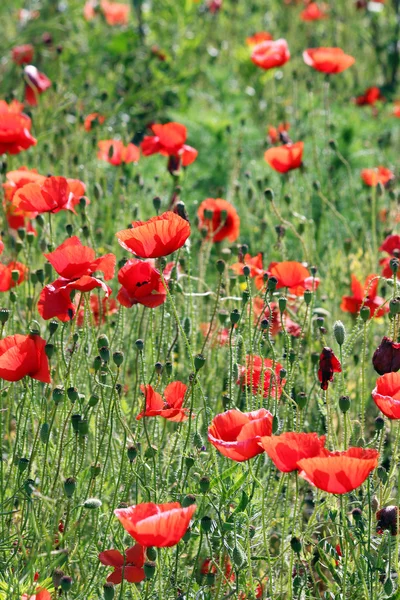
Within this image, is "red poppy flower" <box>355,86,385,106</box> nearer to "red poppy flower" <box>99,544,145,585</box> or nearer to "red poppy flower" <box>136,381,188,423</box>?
"red poppy flower" <box>136,381,188,423</box>

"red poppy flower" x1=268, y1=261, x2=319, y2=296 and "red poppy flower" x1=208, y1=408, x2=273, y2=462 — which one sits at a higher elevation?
"red poppy flower" x1=268, y1=261, x2=319, y2=296

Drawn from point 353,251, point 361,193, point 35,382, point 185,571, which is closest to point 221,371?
point 35,382

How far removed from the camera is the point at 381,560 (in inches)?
82.0

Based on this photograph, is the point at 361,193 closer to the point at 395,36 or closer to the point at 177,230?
the point at 395,36

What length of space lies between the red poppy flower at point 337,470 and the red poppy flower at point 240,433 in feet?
0.50

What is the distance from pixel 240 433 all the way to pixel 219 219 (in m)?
1.55

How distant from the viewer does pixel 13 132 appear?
312 centimetres

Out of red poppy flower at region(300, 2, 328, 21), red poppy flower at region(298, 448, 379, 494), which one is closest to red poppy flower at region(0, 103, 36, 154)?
red poppy flower at region(298, 448, 379, 494)

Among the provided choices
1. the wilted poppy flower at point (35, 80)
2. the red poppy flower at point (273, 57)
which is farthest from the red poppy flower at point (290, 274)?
the red poppy flower at point (273, 57)

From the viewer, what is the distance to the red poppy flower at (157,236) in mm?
2066

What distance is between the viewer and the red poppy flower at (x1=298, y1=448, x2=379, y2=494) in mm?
1627

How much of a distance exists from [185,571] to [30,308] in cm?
92

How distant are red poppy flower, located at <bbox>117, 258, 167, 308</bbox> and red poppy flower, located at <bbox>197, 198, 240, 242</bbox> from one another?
851mm

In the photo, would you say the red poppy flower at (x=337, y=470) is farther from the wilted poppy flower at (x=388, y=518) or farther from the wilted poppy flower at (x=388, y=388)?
the wilted poppy flower at (x=388, y=518)
